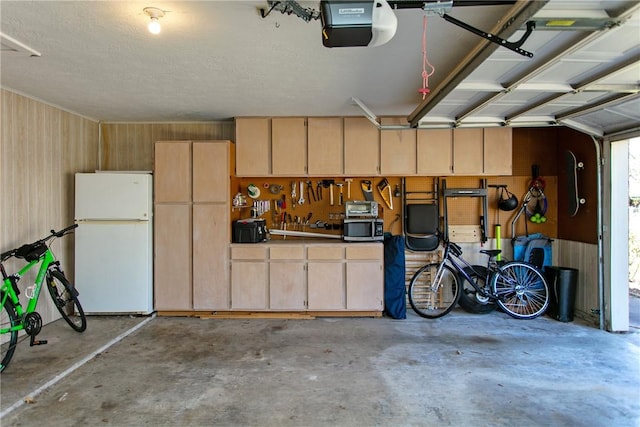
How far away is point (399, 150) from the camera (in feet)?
14.9

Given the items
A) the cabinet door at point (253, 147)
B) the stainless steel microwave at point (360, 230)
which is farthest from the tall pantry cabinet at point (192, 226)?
the stainless steel microwave at point (360, 230)

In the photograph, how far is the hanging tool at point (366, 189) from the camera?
484 cm

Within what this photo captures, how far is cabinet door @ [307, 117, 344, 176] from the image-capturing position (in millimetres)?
4562

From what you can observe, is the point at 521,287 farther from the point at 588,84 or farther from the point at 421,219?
the point at 588,84

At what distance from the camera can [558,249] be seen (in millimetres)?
4766

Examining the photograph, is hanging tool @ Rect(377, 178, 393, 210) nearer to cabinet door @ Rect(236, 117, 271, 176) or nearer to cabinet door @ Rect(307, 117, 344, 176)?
cabinet door @ Rect(307, 117, 344, 176)

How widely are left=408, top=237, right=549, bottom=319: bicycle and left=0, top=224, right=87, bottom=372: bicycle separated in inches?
158

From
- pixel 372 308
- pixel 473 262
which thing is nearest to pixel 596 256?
pixel 473 262

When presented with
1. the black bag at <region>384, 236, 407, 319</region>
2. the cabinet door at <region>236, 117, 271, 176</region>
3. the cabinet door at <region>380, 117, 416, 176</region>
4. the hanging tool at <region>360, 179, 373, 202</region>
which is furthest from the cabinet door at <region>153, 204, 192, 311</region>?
the cabinet door at <region>380, 117, 416, 176</region>

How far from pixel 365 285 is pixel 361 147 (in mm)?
1759

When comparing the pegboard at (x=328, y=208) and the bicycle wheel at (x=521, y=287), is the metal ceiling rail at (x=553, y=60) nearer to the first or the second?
the pegboard at (x=328, y=208)

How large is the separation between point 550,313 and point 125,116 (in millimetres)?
6110

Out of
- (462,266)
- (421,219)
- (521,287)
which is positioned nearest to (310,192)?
(421,219)

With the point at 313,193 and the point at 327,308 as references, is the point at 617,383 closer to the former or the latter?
the point at 327,308
